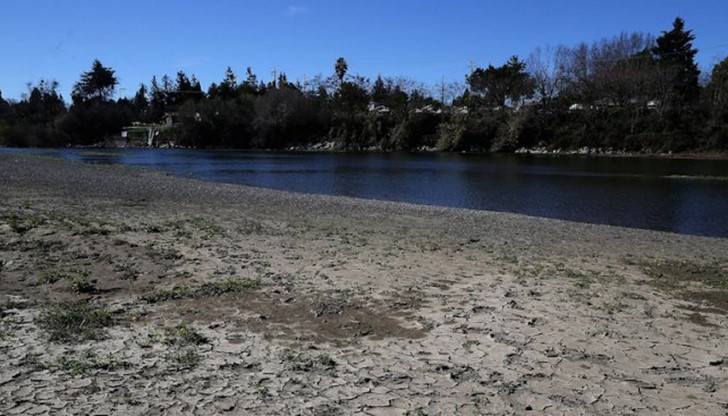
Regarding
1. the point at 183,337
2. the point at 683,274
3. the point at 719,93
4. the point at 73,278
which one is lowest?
the point at 683,274

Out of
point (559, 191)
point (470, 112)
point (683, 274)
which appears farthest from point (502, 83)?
point (683, 274)

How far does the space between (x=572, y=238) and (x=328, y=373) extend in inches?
633

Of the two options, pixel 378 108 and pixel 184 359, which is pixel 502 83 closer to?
pixel 378 108

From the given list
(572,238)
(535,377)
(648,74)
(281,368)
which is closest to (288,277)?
(281,368)

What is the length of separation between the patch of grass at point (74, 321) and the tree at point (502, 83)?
129395 millimetres

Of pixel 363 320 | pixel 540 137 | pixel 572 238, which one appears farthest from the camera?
pixel 540 137

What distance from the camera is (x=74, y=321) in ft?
25.1

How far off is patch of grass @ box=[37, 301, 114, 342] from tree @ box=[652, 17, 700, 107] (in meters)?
119

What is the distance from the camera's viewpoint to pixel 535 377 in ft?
20.6

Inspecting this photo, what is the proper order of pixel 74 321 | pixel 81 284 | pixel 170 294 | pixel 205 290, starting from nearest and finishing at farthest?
pixel 74 321 → pixel 170 294 → pixel 81 284 → pixel 205 290

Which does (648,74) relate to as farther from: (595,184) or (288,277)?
(288,277)

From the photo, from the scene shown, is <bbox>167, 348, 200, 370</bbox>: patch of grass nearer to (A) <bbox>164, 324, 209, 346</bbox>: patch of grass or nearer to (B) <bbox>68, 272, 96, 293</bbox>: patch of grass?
(A) <bbox>164, 324, 209, 346</bbox>: patch of grass

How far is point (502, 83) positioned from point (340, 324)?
432 ft

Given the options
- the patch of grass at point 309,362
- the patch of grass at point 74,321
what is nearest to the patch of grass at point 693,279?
the patch of grass at point 309,362
